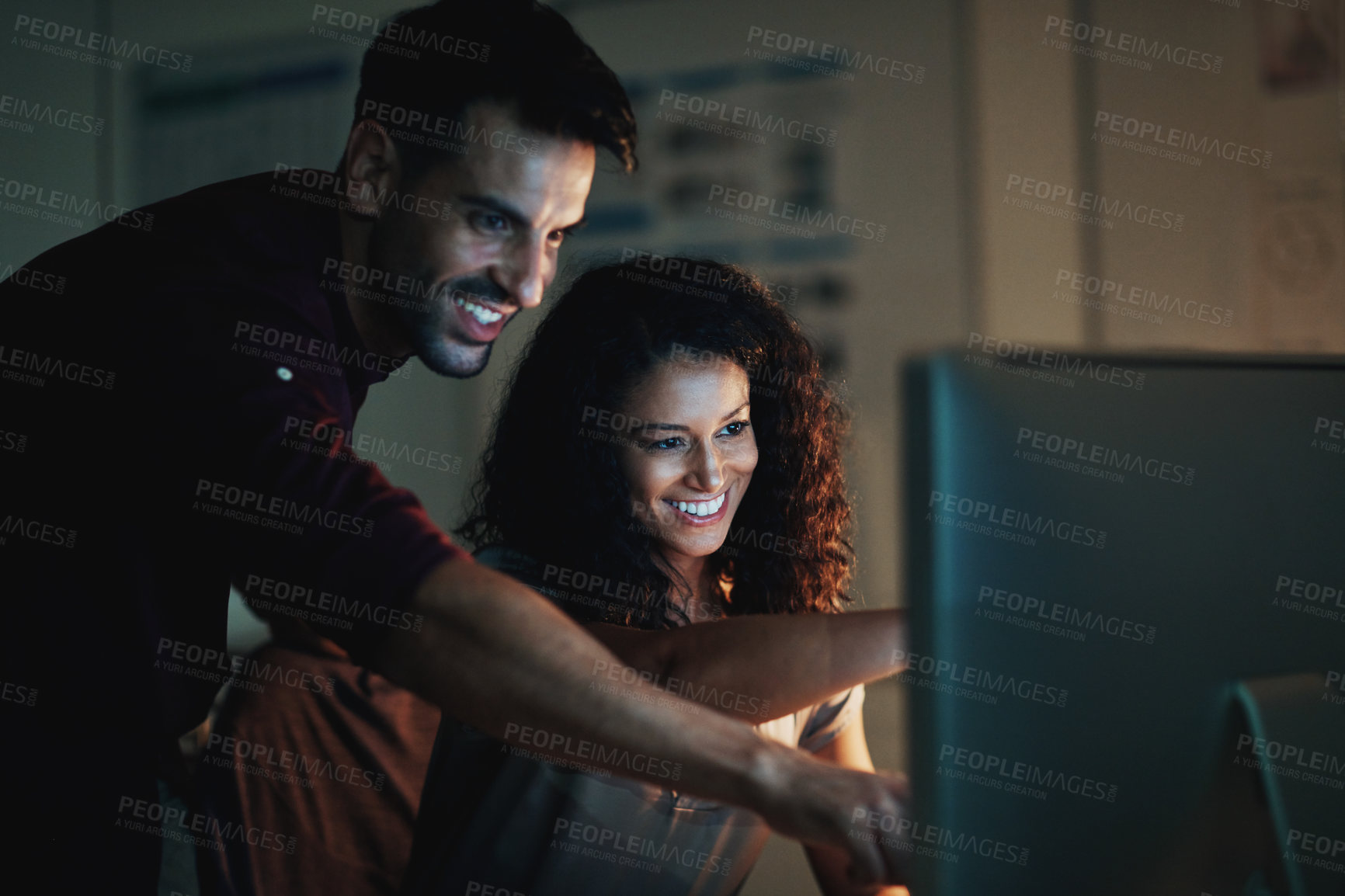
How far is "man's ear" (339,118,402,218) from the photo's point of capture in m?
1.22

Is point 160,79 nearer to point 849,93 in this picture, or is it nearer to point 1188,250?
point 849,93

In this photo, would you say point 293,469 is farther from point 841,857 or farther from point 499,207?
point 841,857

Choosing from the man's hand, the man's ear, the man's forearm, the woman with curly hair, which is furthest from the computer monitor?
the man's ear

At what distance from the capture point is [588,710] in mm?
673

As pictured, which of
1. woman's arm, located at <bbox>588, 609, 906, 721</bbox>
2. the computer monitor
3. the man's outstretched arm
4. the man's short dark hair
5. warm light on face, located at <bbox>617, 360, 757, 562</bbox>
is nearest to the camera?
the computer monitor

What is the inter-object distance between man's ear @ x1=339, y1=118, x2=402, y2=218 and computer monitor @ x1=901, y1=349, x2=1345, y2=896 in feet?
2.95

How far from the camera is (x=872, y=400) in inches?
104

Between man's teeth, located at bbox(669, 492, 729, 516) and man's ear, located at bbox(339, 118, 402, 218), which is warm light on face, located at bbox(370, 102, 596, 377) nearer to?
man's ear, located at bbox(339, 118, 402, 218)

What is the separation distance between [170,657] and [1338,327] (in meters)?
2.57

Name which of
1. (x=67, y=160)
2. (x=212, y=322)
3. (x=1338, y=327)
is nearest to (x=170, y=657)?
(x=212, y=322)

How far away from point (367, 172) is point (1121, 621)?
1.04m

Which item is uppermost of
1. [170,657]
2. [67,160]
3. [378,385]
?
[67,160]

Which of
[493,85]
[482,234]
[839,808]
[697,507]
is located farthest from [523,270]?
[839,808]

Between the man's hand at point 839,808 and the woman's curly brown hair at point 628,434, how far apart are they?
0.63 metres
